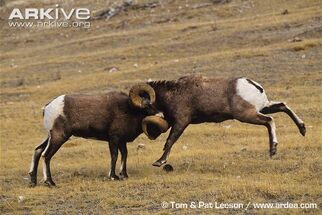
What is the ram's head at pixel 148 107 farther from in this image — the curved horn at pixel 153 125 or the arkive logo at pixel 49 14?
the arkive logo at pixel 49 14

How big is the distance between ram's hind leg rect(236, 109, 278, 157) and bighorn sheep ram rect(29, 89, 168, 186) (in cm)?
184

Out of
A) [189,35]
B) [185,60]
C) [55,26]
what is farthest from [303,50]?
[55,26]

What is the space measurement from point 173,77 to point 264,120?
1837 cm

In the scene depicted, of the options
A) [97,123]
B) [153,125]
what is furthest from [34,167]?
[153,125]

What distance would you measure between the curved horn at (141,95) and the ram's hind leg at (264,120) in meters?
2.06

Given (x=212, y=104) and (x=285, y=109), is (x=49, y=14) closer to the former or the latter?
(x=212, y=104)

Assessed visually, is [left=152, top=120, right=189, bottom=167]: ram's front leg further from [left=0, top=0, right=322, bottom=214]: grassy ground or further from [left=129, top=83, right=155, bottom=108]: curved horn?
[left=129, top=83, right=155, bottom=108]: curved horn

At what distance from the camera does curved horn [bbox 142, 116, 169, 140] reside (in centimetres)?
1408

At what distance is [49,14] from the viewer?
74.0 metres

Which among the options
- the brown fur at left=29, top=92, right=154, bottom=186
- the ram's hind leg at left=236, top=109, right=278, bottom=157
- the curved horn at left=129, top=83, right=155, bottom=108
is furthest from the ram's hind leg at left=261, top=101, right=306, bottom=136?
the brown fur at left=29, top=92, right=154, bottom=186

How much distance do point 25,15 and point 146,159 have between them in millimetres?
61134

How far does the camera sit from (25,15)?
245 feet

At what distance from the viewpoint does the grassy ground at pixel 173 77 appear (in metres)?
12.0

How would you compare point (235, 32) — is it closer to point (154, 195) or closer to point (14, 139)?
point (14, 139)
